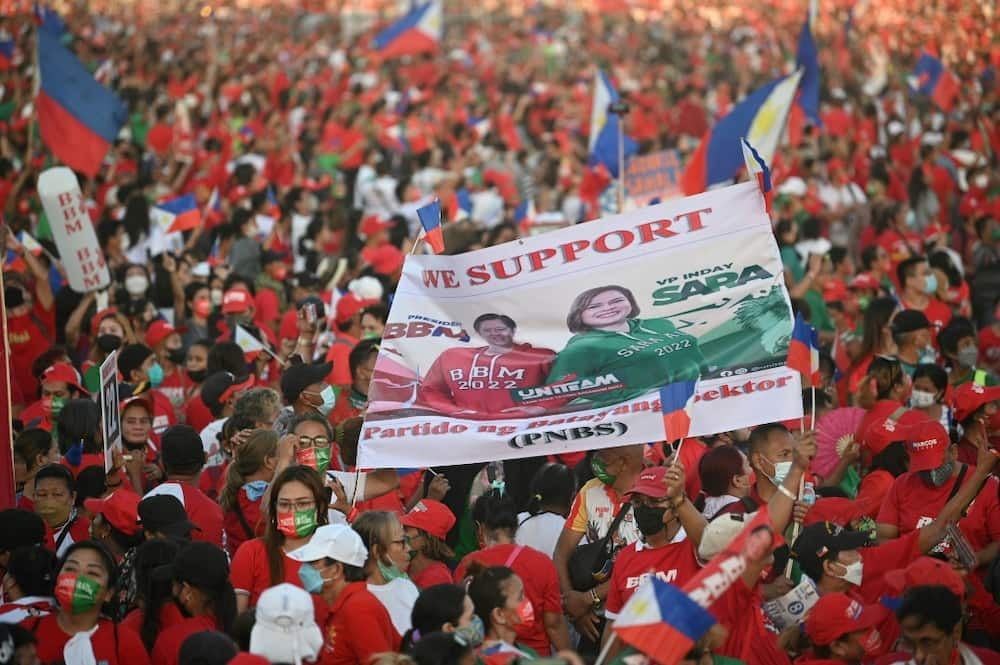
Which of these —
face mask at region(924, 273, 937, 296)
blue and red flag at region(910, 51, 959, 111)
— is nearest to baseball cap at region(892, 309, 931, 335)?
face mask at region(924, 273, 937, 296)

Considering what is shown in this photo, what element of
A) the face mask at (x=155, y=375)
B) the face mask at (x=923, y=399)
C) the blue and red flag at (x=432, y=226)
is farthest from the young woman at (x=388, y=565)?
the face mask at (x=155, y=375)

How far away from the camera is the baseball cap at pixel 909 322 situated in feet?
32.6

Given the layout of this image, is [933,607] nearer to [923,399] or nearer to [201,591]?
[201,591]

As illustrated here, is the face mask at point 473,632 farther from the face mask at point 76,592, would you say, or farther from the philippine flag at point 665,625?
the face mask at point 76,592

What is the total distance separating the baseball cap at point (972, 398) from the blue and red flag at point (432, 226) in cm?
270

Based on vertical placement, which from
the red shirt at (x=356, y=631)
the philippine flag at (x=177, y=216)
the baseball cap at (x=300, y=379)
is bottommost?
the philippine flag at (x=177, y=216)

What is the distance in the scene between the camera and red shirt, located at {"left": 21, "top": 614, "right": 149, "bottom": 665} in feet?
18.8

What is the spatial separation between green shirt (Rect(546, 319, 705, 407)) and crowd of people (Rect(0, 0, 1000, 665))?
0.39 m

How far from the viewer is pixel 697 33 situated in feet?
131

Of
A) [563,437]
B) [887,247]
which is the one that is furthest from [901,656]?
[887,247]

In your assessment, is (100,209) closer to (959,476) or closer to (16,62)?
(16,62)

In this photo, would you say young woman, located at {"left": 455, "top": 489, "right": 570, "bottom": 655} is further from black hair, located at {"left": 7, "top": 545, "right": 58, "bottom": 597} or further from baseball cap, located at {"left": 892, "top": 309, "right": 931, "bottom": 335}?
baseball cap, located at {"left": 892, "top": 309, "right": 931, "bottom": 335}

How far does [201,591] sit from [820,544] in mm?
2608

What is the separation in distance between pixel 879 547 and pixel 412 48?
20.1m
